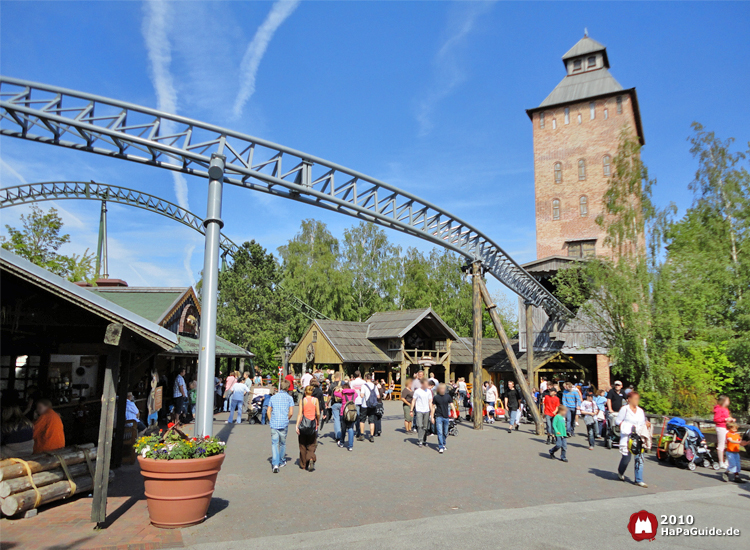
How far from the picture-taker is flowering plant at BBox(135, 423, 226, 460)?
6.82m

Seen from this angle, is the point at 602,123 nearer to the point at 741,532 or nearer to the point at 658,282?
the point at 658,282

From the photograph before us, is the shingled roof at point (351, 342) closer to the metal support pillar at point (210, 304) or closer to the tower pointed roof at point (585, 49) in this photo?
the metal support pillar at point (210, 304)

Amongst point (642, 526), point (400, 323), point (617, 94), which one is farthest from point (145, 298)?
point (617, 94)

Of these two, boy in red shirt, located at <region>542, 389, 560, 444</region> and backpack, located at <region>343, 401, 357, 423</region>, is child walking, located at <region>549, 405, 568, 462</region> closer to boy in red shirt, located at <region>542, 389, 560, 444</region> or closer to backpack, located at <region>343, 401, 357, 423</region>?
boy in red shirt, located at <region>542, 389, 560, 444</region>

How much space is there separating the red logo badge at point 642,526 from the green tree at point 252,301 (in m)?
30.6

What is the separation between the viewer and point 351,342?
1302 inches

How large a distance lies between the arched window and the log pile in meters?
39.3

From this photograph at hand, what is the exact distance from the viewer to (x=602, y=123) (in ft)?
137

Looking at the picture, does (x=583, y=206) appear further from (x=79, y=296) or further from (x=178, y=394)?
(x=79, y=296)

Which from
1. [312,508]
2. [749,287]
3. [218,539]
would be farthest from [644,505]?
[749,287]

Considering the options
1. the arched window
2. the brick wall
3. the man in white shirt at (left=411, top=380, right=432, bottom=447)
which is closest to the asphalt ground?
the man in white shirt at (left=411, top=380, right=432, bottom=447)

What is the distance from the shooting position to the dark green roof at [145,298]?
1641cm

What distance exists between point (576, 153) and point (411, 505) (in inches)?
1580

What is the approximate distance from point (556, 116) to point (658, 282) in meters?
28.2
